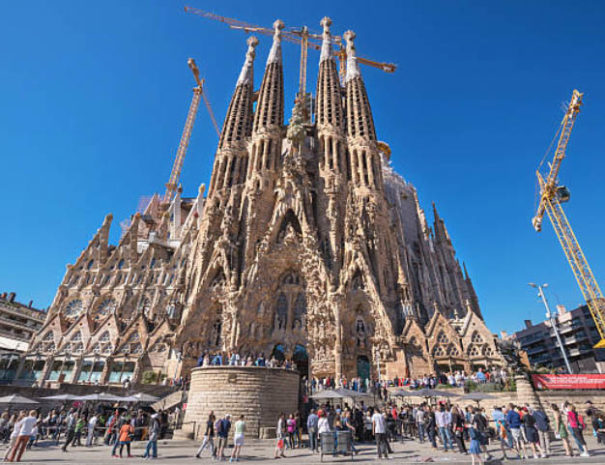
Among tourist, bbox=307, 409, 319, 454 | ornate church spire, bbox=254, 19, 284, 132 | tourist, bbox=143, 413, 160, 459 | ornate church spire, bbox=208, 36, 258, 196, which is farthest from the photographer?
ornate church spire, bbox=254, 19, 284, 132

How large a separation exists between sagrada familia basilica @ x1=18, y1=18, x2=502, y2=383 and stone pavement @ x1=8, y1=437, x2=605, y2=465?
1344 centimetres

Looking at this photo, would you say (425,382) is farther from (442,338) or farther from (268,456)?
(268,456)

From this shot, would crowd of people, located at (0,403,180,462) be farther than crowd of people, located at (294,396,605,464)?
No

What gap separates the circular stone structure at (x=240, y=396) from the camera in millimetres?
16203

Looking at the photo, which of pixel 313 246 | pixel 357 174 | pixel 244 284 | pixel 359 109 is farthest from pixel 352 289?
pixel 359 109

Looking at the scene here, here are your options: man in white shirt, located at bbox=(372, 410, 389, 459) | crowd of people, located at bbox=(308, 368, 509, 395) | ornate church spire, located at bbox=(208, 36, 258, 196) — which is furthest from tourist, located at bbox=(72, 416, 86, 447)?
ornate church spire, located at bbox=(208, 36, 258, 196)

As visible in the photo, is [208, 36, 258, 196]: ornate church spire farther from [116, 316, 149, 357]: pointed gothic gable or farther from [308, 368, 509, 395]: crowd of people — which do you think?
[308, 368, 509, 395]: crowd of people

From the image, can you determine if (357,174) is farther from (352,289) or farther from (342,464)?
(342,464)

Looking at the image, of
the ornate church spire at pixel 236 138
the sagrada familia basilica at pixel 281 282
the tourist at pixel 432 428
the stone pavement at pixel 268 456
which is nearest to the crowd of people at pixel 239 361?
the sagrada familia basilica at pixel 281 282

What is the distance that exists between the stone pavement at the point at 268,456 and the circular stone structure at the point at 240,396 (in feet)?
5.68

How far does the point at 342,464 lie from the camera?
31.2ft

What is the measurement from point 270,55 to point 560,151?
39.6m

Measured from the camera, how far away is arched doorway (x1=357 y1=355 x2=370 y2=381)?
27.7 metres

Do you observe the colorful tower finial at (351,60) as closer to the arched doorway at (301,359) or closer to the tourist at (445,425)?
the arched doorway at (301,359)
